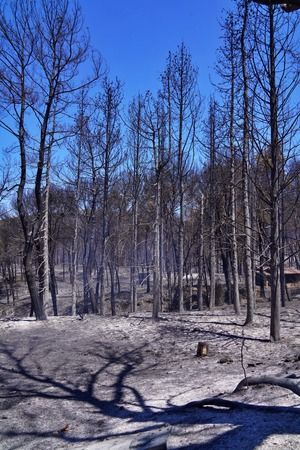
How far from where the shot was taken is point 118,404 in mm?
6301

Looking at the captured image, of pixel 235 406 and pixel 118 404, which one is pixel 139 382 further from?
pixel 235 406

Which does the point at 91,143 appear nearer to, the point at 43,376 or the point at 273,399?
the point at 43,376

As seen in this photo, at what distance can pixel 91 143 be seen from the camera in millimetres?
20109

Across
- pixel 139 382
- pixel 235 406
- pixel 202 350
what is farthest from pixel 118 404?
pixel 202 350

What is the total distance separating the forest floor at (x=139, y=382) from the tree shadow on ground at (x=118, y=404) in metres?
0.01

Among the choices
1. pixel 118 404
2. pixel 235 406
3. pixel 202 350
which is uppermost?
pixel 235 406

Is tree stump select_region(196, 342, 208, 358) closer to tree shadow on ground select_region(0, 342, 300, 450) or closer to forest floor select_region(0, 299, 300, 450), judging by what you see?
forest floor select_region(0, 299, 300, 450)

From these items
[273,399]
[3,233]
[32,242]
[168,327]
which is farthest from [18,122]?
[3,233]

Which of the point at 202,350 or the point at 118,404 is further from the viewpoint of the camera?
the point at 202,350

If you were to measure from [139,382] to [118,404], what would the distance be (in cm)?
115

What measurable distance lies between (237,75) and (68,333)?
839 cm

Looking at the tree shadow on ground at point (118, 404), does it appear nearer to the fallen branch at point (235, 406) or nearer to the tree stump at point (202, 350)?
the fallen branch at point (235, 406)

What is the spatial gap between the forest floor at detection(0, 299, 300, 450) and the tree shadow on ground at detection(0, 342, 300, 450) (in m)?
0.01

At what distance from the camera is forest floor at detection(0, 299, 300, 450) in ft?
14.4
